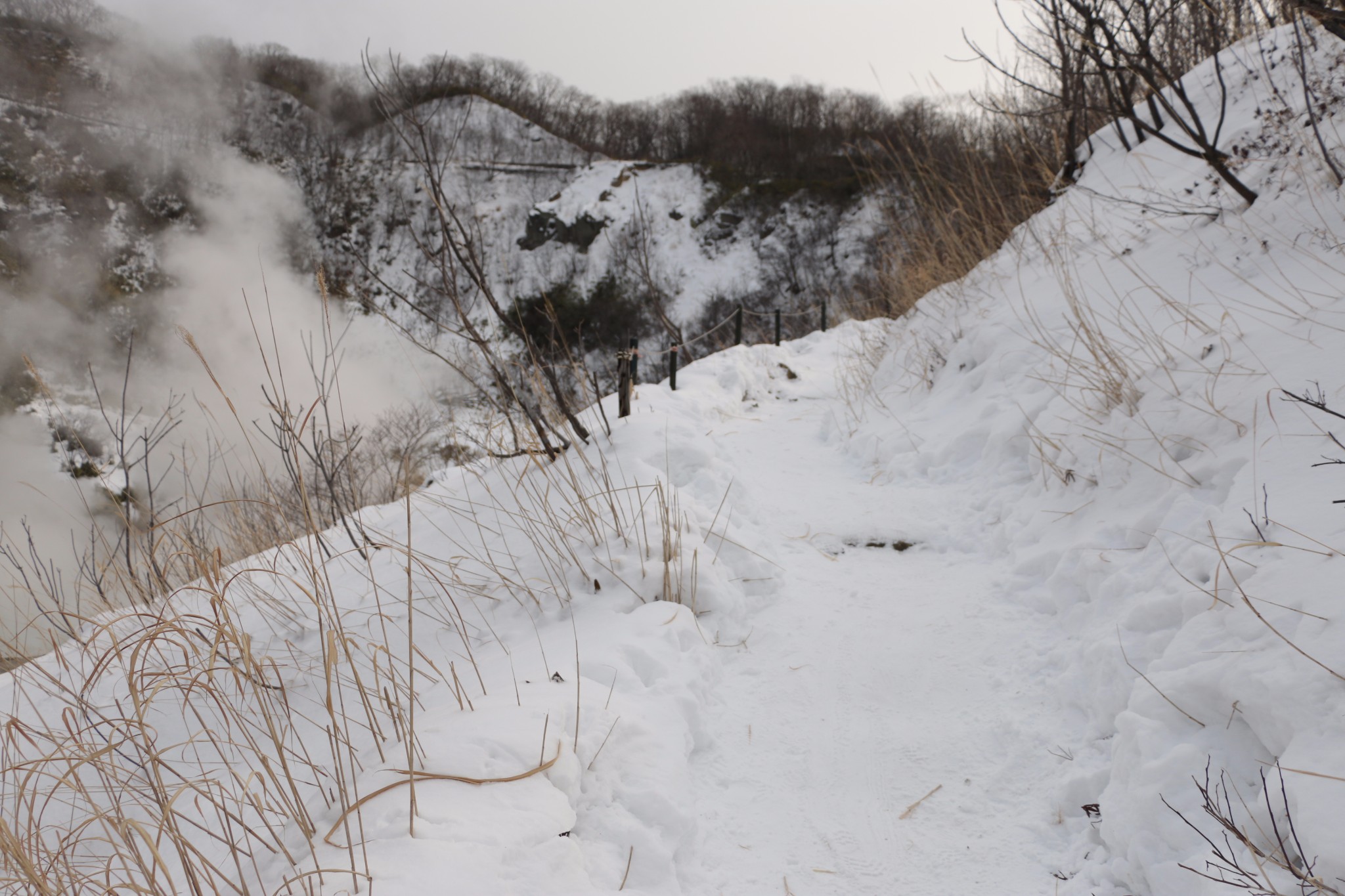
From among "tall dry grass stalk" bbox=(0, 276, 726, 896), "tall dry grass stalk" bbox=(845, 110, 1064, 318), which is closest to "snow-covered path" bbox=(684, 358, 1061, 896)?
"tall dry grass stalk" bbox=(0, 276, 726, 896)

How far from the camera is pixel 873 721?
1.86m

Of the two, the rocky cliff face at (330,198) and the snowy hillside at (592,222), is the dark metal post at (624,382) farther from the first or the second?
the snowy hillside at (592,222)

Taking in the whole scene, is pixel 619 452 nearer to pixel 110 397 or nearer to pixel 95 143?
pixel 110 397

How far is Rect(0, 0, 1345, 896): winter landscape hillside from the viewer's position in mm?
1189

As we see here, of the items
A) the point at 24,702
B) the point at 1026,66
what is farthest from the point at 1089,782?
the point at 1026,66

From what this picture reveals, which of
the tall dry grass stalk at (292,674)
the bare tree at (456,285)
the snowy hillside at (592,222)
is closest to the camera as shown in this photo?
the tall dry grass stalk at (292,674)

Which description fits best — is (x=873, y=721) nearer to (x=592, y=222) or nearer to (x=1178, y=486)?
(x=1178, y=486)

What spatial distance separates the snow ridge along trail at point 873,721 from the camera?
141 centimetres

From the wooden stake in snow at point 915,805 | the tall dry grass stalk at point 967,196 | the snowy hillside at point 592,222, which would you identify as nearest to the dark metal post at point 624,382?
the wooden stake in snow at point 915,805

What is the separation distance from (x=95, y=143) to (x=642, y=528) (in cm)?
3440

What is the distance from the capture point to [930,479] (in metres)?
3.33

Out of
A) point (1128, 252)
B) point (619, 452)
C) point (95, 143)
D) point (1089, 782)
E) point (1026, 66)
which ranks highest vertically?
point (95, 143)

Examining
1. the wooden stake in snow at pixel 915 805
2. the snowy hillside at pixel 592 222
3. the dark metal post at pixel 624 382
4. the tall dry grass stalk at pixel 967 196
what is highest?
the snowy hillside at pixel 592 222

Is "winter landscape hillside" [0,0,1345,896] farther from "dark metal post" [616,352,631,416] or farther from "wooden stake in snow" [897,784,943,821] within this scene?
"dark metal post" [616,352,631,416]
